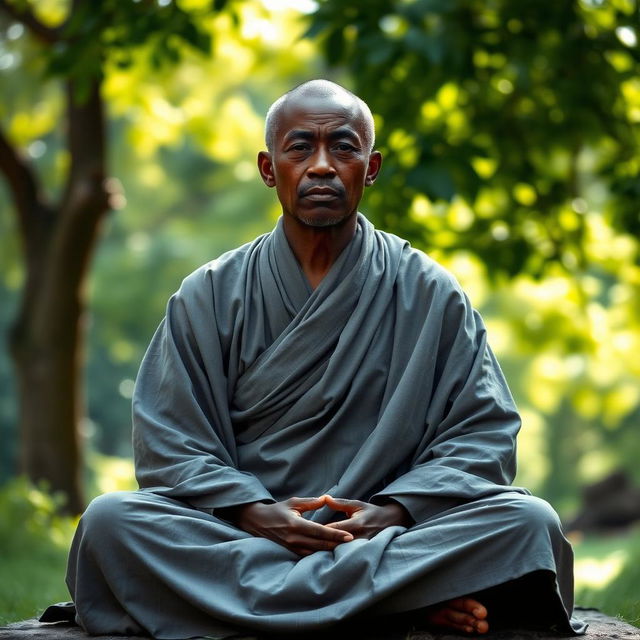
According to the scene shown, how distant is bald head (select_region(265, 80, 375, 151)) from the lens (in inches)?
196

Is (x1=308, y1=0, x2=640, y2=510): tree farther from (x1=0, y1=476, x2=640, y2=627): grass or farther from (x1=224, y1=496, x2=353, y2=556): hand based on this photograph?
(x1=224, y1=496, x2=353, y2=556): hand

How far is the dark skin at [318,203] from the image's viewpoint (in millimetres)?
4504

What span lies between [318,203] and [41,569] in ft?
14.3

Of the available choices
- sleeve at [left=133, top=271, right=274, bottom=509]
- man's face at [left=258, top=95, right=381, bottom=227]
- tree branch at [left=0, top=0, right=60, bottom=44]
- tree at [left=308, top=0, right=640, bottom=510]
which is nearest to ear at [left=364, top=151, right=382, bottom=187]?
man's face at [left=258, top=95, right=381, bottom=227]

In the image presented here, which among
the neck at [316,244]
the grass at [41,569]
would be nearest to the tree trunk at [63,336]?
the grass at [41,569]

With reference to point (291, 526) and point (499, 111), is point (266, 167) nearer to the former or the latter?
point (291, 526)

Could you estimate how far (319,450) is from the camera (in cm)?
484

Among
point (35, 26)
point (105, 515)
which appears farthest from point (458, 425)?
point (35, 26)

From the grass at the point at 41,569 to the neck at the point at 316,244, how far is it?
6.16 feet

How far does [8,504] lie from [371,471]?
16.4 ft

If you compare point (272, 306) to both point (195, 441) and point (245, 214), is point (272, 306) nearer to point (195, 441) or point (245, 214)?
point (195, 441)

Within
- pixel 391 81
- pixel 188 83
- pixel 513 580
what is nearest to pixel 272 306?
pixel 513 580

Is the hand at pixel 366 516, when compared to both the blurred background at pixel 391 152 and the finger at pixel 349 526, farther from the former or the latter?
the blurred background at pixel 391 152

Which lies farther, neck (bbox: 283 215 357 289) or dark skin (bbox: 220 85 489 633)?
neck (bbox: 283 215 357 289)
